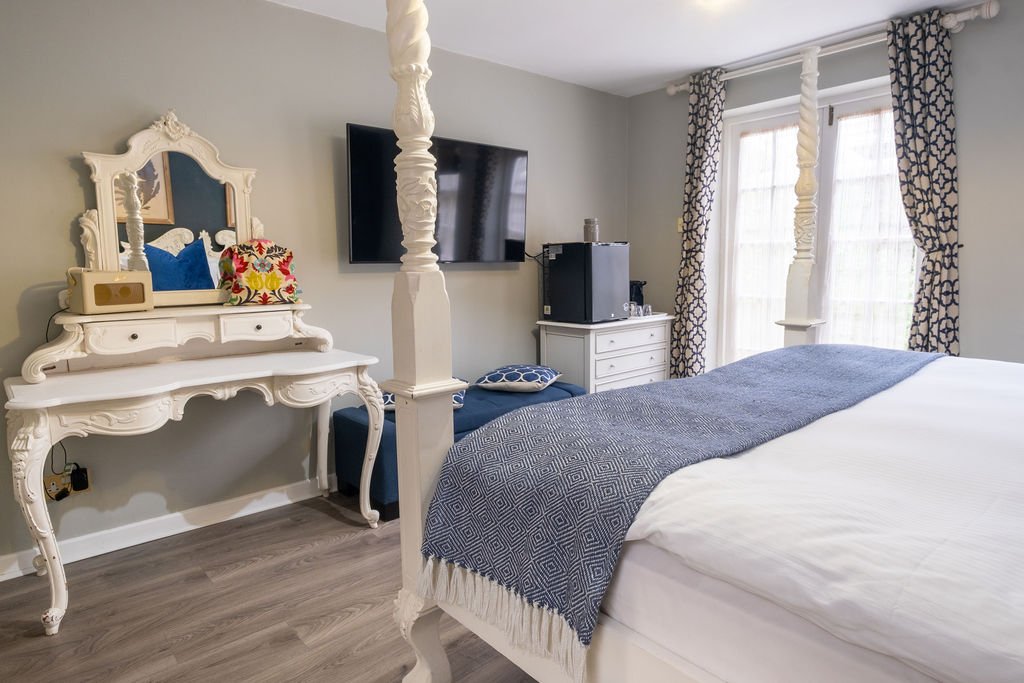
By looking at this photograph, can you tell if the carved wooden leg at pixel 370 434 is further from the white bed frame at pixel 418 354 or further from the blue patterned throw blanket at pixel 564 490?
the blue patterned throw blanket at pixel 564 490

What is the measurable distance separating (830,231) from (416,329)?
3.35m

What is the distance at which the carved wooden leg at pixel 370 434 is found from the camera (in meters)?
2.72

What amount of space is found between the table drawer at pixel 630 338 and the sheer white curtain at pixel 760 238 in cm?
55

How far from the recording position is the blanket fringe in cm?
119

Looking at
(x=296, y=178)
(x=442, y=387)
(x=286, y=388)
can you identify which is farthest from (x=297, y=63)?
(x=442, y=387)

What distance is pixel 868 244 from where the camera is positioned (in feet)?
12.1

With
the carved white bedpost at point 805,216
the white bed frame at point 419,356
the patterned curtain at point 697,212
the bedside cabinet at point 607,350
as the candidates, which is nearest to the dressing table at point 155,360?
the white bed frame at point 419,356

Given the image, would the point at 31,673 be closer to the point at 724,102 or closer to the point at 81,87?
the point at 81,87

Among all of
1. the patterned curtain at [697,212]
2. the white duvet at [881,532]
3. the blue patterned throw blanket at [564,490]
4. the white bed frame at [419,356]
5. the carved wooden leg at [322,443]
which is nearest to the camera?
the white duvet at [881,532]

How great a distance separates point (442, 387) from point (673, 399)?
0.69 metres

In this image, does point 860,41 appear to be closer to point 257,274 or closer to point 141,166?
point 257,274

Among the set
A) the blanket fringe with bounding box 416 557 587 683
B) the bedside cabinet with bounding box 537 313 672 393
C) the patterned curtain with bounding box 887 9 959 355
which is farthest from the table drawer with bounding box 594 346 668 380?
the blanket fringe with bounding box 416 557 587 683

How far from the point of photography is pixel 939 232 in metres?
3.27

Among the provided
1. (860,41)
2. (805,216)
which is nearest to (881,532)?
(805,216)
